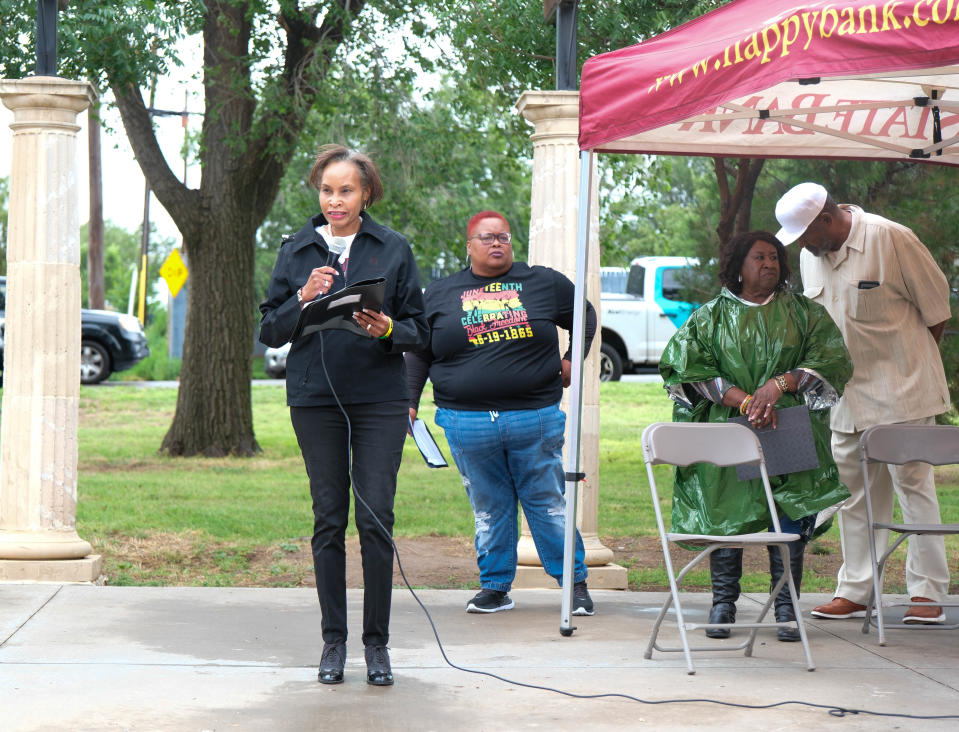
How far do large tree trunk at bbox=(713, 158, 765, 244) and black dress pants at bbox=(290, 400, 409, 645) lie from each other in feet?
23.2

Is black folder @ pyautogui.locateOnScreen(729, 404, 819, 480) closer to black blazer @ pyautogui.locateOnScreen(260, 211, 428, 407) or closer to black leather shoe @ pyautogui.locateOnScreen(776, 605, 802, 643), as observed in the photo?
black leather shoe @ pyautogui.locateOnScreen(776, 605, 802, 643)

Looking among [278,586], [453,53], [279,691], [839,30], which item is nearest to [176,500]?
[278,586]

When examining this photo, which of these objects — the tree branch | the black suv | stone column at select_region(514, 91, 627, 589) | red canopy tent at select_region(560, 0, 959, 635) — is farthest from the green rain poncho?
the black suv

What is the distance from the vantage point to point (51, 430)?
7211 mm

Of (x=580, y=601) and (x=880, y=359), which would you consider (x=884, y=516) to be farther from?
(x=580, y=601)

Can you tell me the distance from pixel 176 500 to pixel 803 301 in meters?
6.90

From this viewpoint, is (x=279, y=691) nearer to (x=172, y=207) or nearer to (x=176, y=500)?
(x=176, y=500)

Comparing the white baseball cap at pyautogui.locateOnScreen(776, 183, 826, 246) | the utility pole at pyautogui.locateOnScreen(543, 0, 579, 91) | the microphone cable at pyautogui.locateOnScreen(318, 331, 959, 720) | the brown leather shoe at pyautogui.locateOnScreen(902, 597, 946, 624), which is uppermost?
the utility pole at pyautogui.locateOnScreen(543, 0, 579, 91)

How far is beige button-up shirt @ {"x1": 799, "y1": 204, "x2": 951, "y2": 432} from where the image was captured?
20.3 feet

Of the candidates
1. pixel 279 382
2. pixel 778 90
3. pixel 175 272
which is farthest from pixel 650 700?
pixel 175 272

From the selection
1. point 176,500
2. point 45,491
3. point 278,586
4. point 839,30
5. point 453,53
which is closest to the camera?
point 839,30

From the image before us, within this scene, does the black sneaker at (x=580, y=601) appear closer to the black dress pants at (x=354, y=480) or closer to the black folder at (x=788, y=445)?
the black folder at (x=788, y=445)

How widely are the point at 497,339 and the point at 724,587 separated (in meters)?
1.51

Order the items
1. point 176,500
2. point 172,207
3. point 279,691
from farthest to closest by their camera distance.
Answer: point 172,207, point 176,500, point 279,691
